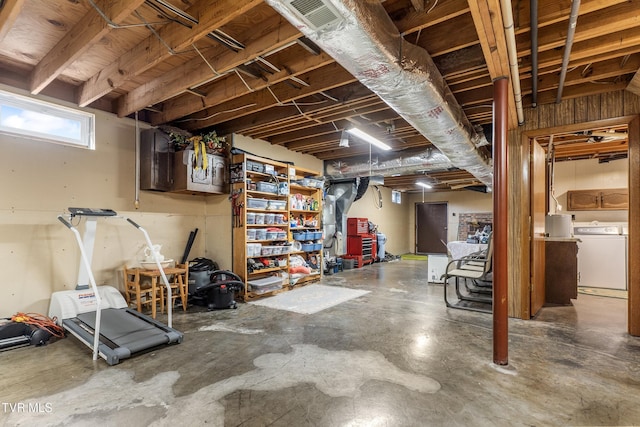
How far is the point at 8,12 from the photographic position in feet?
6.77

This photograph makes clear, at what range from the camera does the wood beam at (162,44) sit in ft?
6.99

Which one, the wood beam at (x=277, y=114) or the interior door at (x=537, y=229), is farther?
the interior door at (x=537, y=229)

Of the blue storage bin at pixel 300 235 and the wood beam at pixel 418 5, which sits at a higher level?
the wood beam at pixel 418 5

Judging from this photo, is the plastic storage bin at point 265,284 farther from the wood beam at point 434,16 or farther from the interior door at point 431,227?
the interior door at point 431,227

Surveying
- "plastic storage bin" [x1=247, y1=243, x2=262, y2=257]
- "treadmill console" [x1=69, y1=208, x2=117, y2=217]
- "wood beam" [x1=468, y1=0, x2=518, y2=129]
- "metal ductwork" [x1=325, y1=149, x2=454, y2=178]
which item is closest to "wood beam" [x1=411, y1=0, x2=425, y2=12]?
"wood beam" [x1=468, y1=0, x2=518, y2=129]

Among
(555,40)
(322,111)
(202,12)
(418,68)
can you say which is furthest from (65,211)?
(555,40)

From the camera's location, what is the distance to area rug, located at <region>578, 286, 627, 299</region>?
4.90 meters

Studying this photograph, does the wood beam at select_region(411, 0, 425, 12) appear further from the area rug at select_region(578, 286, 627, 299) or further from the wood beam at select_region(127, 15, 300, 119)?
the area rug at select_region(578, 286, 627, 299)

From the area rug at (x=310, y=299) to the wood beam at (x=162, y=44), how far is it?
313 cm

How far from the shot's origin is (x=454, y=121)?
3129 millimetres

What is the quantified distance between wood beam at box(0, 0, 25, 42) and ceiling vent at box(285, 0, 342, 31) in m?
1.79

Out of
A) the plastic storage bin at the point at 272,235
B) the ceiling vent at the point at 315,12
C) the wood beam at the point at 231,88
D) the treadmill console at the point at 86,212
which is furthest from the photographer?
the plastic storage bin at the point at 272,235

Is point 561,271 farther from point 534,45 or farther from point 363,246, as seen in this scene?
point 363,246

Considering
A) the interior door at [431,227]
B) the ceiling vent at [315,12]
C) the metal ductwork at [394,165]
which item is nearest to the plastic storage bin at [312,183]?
the metal ductwork at [394,165]
